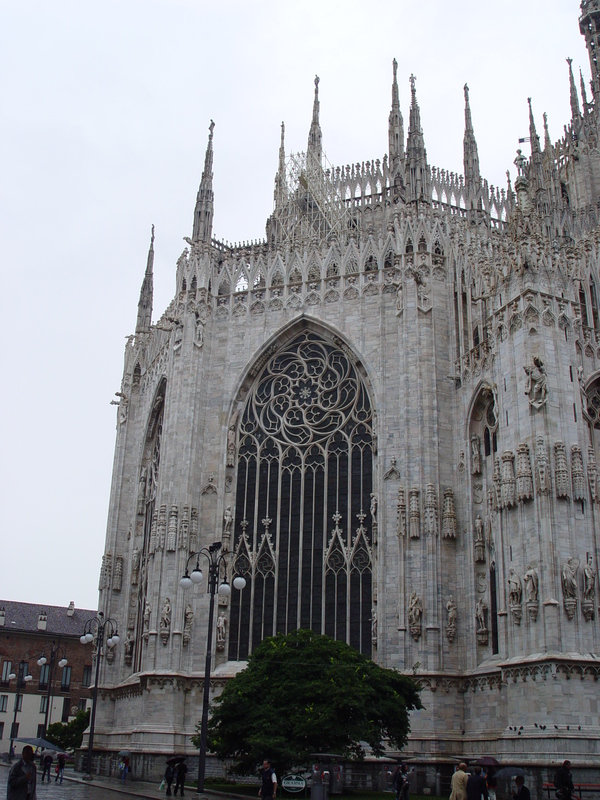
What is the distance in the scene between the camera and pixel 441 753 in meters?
30.6

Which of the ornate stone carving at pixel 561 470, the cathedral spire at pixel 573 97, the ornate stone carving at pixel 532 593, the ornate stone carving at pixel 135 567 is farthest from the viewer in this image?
the cathedral spire at pixel 573 97

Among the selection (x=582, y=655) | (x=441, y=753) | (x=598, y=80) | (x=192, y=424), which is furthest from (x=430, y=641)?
(x=598, y=80)

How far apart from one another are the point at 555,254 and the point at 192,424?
17.7m

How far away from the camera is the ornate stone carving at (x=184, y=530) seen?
37438 millimetres

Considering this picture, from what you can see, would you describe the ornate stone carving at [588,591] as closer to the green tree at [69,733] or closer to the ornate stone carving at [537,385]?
the ornate stone carving at [537,385]

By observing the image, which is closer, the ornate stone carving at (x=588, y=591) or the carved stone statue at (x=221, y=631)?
the ornate stone carving at (x=588, y=591)

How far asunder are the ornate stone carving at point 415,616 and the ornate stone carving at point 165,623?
10.4 meters

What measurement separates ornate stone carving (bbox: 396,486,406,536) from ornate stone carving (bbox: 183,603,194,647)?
379 inches

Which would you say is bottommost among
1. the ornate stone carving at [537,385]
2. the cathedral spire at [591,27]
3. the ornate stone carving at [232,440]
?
the ornate stone carving at [537,385]

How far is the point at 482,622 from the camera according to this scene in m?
31.8

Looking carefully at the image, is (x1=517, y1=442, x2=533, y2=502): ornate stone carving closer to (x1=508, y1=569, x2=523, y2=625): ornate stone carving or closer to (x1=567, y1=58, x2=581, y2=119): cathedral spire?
(x1=508, y1=569, x2=523, y2=625): ornate stone carving

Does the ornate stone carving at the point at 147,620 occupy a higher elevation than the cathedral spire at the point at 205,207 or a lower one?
lower

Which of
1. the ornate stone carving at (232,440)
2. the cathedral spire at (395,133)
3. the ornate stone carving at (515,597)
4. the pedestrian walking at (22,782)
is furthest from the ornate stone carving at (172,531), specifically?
the pedestrian walking at (22,782)

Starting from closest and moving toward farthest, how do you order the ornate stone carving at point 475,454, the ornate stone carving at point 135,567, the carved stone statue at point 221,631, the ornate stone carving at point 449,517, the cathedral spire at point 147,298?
1. the ornate stone carving at point 449,517
2. the ornate stone carving at point 475,454
3. the carved stone statue at point 221,631
4. the ornate stone carving at point 135,567
5. the cathedral spire at point 147,298
